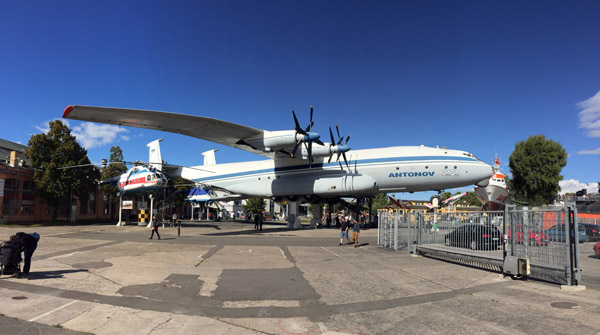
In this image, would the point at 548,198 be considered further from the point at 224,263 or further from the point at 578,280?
the point at 224,263

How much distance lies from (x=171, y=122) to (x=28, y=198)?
25912 millimetres

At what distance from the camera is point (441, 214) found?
40.8ft

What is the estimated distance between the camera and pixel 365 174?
2692 cm

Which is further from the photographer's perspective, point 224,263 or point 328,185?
point 328,185

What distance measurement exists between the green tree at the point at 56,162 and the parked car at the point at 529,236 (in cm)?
3912

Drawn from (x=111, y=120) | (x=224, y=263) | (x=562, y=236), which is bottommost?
(x=224, y=263)

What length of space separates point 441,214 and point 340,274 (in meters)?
5.12

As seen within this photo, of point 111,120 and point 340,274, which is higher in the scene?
point 111,120

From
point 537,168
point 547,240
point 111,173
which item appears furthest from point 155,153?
point 537,168

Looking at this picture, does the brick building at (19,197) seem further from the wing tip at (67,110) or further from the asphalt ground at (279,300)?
the asphalt ground at (279,300)

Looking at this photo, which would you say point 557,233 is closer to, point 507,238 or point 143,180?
point 507,238

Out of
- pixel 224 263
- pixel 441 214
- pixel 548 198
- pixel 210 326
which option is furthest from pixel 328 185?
pixel 548 198

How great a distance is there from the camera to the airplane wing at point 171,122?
1917cm

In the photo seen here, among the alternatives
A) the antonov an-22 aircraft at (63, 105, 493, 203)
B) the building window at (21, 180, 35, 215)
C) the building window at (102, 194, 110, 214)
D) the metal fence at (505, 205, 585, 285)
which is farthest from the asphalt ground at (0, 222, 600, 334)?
the building window at (102, 194, 110, 214)
